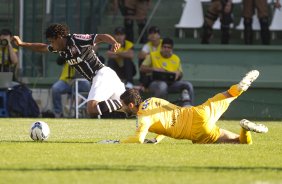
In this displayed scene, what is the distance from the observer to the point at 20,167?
32.2 feet

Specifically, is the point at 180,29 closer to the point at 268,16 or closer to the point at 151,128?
the point at 268,16

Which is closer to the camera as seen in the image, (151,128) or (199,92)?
(151,128)

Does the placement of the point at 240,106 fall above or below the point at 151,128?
below

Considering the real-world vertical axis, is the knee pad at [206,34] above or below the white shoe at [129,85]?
above

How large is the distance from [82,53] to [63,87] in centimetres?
718

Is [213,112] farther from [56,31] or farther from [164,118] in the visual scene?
[56,31]

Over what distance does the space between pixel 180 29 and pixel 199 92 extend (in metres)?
3.07

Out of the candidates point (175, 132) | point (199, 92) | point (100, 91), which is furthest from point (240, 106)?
point (175, 132)

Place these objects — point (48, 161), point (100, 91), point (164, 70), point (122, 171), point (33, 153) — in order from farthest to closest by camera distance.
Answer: point (164, 70)
point (100, 91)
point (33, 153)
point (48, 161)
point (122, 171)

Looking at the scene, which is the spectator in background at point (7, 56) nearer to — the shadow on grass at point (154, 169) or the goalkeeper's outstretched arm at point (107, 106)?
the goalkeeper's outstretched arm at point (107, 106)

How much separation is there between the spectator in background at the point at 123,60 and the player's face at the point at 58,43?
7.53 meters

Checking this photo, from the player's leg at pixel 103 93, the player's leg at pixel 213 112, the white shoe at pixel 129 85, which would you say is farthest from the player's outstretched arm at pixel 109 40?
the white shoe at pixel 129 85

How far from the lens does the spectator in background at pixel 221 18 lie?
23734 mm

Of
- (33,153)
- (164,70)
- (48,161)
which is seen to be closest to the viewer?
(48,161)
